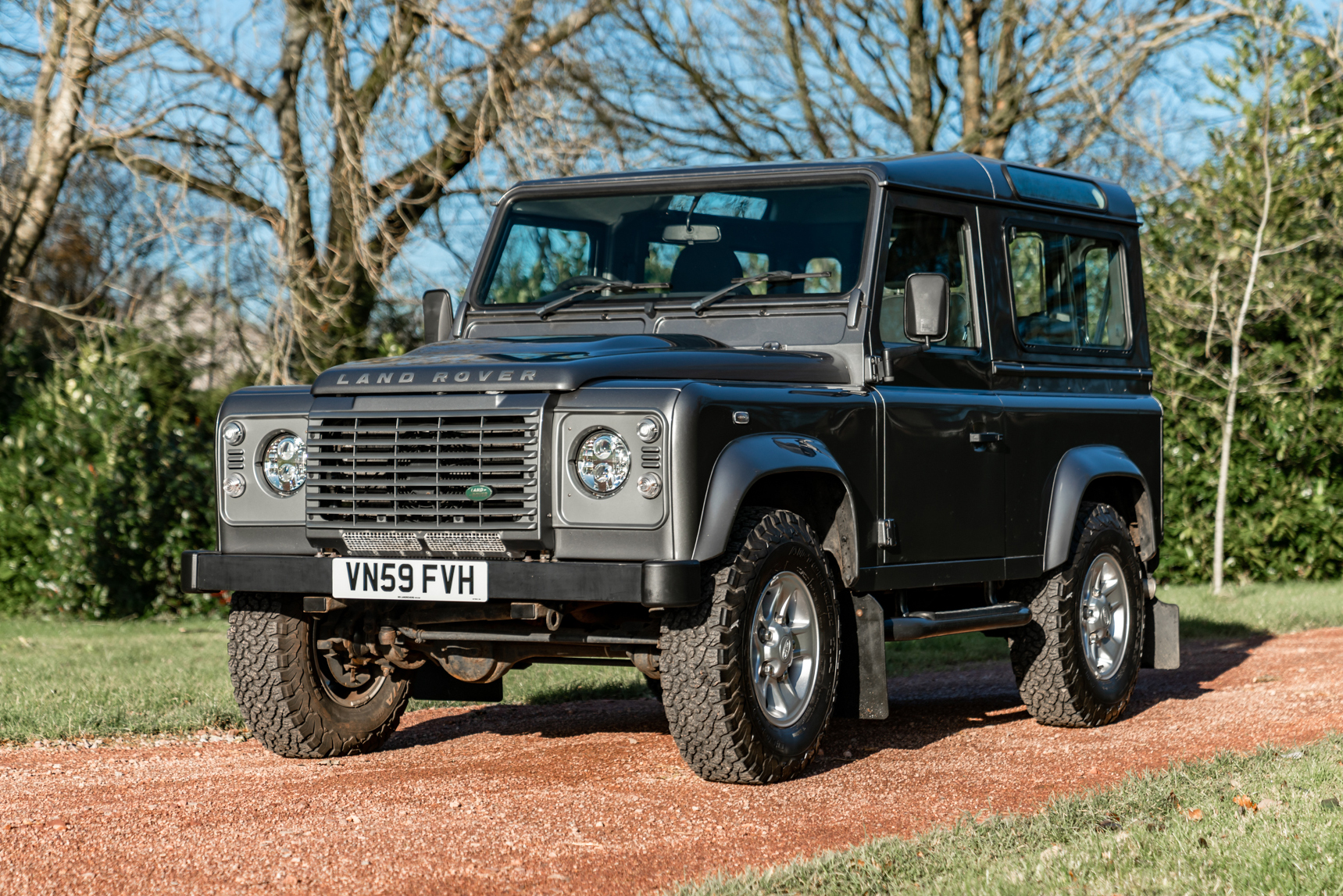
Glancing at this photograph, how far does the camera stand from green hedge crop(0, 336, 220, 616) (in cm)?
1270

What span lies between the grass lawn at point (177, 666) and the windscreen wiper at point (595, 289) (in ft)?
8.41

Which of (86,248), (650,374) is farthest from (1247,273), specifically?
(86,248)

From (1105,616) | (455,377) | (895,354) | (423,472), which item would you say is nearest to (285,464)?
(423,472)

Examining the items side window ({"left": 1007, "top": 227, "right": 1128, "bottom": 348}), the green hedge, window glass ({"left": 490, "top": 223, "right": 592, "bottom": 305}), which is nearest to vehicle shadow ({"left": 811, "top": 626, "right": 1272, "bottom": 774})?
side window ({"left": 1007, "top": 227, "right": 1128, "bottom": 348})

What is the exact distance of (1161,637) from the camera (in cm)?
788

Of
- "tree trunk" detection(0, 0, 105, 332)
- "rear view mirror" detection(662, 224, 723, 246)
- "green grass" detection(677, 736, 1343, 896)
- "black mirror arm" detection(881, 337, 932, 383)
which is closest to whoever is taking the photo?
"green grass" detection(677, 736, 1343, 896)

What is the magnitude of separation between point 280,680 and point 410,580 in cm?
100

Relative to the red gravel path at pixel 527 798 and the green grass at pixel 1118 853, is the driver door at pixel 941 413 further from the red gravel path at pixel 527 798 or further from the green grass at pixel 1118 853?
the green grass at pixel 1118 853

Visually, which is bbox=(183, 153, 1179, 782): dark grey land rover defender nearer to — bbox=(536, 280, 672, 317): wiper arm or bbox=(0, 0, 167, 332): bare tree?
bbox=(536, 280, 672, 317): wiper arm

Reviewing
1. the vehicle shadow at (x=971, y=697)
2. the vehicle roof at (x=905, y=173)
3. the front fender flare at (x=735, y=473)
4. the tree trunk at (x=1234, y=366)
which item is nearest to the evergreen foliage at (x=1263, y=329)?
the tree trunk at (x=1234, y=366)

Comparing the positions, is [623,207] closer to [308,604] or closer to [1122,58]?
[308,604]

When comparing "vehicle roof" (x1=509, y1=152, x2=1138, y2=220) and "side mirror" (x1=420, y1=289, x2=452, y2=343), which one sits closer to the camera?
"vehicle roof" (x1=509, y1=152, x2=1138, y2=220)

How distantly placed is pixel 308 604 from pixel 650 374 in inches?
61.9

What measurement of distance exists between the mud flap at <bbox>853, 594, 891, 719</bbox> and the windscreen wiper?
1582 millimetres
